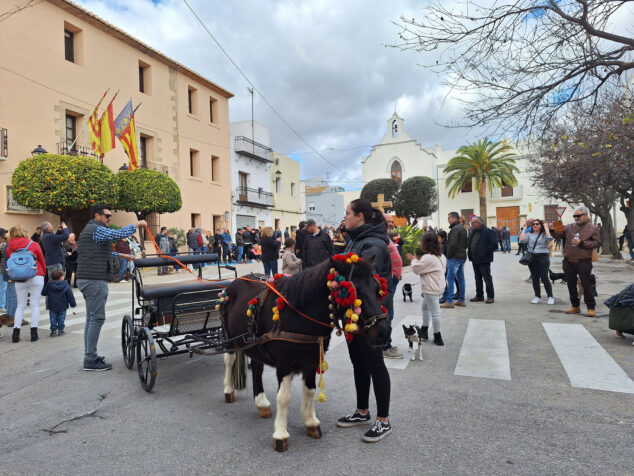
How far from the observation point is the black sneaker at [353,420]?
3.51 m

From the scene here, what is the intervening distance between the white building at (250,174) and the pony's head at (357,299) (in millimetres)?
25851

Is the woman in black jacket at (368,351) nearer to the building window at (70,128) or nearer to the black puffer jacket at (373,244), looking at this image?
the black puffer jacket at (373,244)

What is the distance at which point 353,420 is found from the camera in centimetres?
352

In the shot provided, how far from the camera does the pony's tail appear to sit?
415cm

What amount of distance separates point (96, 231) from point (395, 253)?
Result: 3776mm

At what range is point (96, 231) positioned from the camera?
5.08 m

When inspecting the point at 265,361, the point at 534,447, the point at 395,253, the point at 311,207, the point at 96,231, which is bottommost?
the point at 534,447

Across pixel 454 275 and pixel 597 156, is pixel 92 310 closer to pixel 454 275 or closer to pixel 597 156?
pixel 454 275

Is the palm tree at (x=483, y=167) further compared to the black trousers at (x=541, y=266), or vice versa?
the palm tree at (x=483, y=167)

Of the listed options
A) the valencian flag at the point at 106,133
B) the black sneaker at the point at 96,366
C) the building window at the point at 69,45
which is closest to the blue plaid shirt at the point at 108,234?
the black sneaker at the point at 96,366

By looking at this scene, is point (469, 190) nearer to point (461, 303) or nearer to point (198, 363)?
point (461, 303)

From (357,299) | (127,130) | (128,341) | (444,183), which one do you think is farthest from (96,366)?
(444,183)

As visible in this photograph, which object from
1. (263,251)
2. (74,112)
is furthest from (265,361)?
(74,112)

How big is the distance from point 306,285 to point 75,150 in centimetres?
1832
